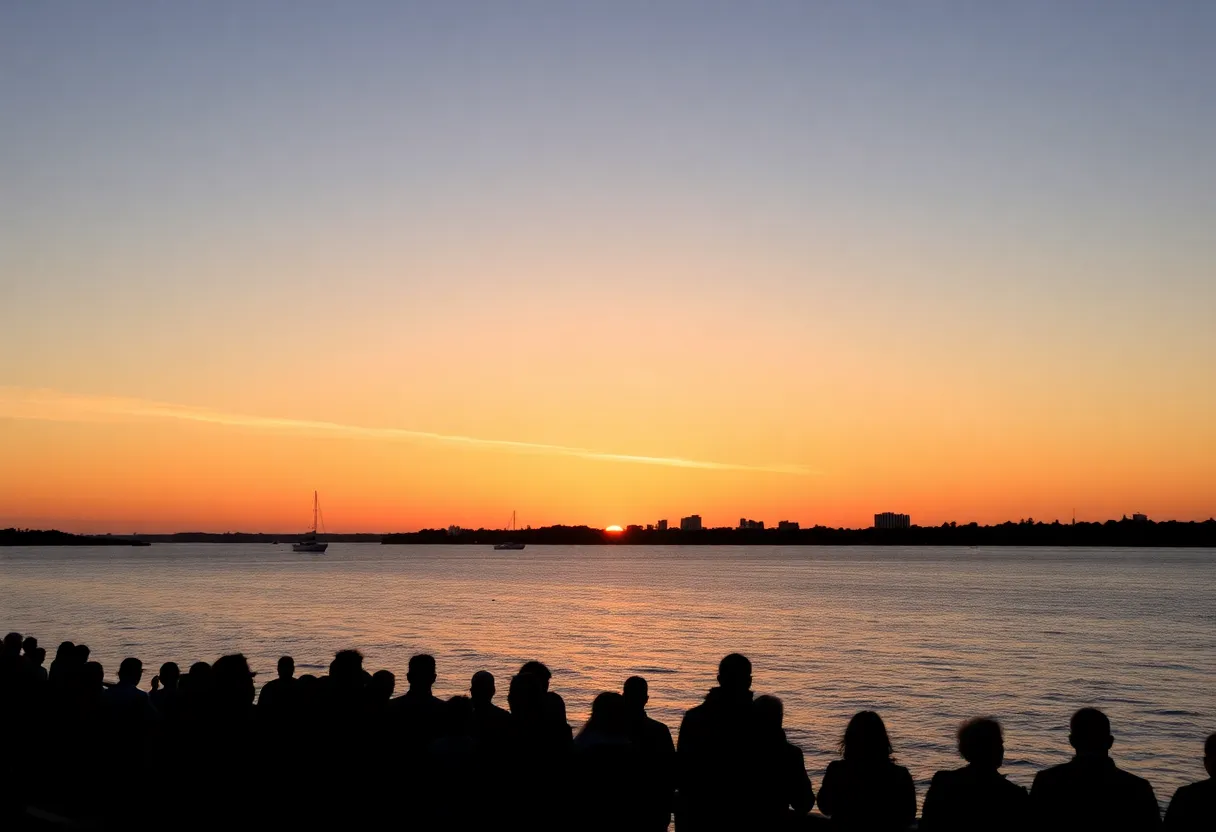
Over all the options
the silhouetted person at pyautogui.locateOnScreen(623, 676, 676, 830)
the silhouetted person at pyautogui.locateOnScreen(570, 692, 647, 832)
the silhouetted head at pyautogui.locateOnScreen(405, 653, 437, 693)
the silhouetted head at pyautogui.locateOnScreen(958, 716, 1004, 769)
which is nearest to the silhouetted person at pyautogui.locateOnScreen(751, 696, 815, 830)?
the silhouetted person at pyautogui.locateOnScreen(623, 676, 676, 830)

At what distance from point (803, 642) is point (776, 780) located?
5127 centimetres

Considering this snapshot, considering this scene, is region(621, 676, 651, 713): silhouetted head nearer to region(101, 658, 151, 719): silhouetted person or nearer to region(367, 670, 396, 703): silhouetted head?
region(367, 670, 396, 703): silhouetted head

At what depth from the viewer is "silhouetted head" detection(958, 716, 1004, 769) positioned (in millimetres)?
5645

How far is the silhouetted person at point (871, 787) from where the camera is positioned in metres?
5.81

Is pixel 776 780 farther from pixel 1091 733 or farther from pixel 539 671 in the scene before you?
pixel 539 671

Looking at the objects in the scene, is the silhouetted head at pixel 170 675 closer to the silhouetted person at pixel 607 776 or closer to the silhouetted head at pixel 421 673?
the silhouetted head at pixel 421 673

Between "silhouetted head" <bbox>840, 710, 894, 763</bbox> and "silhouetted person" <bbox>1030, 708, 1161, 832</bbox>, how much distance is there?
0.91 m

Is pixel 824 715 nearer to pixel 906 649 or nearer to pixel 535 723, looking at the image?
pixel 906 649

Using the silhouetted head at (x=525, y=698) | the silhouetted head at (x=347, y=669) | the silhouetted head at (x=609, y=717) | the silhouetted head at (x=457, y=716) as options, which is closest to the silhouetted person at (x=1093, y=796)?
the silhouetted head at (x=609, y=717)

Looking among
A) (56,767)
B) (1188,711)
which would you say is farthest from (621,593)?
(56,767)

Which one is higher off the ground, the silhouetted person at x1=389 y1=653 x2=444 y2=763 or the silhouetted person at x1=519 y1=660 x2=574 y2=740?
the silhouetted person at x1=519 y1=660 x2=574 y2=740

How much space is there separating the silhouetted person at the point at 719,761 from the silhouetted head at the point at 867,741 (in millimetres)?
752

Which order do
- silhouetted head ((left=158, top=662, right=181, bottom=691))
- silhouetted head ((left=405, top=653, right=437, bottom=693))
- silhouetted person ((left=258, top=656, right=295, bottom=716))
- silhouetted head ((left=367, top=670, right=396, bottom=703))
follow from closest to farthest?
1. silhouetted head ((left=367, top=670, right=396, bottom=703))
2. silhouetted person ((left=258, top=656, right=295, bottom=716))
3. silhouetted head ((left=405, top=653, right=437, bottom=693))
4. silhouetted head ((left=158, top=662, right=181, bottom=691))

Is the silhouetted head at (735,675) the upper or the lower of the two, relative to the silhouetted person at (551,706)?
upper
